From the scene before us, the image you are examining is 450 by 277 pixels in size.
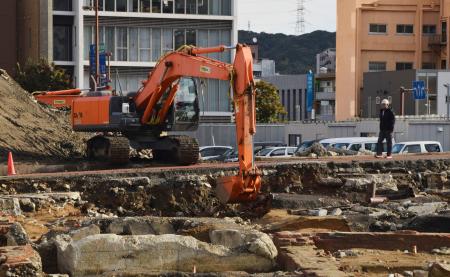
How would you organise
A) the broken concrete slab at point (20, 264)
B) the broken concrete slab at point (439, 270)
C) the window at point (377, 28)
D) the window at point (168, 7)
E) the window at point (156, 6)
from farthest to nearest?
the window at point (377, 28) < the window at point (168, 7) < the window at point (156, 6) < the broken concrete slab at point (20, 264) < the broken concrete slab at point (439, 270)

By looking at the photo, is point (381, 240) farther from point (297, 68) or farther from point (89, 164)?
point (297, 68)

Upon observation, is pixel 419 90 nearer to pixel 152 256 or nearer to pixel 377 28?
pixel 377 28

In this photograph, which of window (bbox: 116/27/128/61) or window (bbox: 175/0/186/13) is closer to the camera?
window (bbox: 116/27/128/61)

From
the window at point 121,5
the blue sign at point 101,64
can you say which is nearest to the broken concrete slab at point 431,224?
the blue sign at point 101,64

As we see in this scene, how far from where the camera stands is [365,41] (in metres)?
86.3

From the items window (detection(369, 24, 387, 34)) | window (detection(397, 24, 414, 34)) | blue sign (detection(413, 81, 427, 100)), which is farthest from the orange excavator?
window (detection(397, 24, 414, 34))

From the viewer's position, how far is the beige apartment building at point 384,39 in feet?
280

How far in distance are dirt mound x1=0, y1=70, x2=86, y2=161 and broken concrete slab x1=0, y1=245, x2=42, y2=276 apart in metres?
19.1

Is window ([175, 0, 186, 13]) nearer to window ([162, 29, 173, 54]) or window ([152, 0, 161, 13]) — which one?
window ([152, 0, 161, 13])

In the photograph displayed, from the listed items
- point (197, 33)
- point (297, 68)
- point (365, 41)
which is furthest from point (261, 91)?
point (297, 68)

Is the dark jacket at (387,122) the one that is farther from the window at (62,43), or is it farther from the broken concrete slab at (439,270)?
the window at (62,43)

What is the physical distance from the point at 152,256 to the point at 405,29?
73.3 meters

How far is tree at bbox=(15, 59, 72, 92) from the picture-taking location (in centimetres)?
6006

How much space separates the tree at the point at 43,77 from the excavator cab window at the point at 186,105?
29746 millimetres
